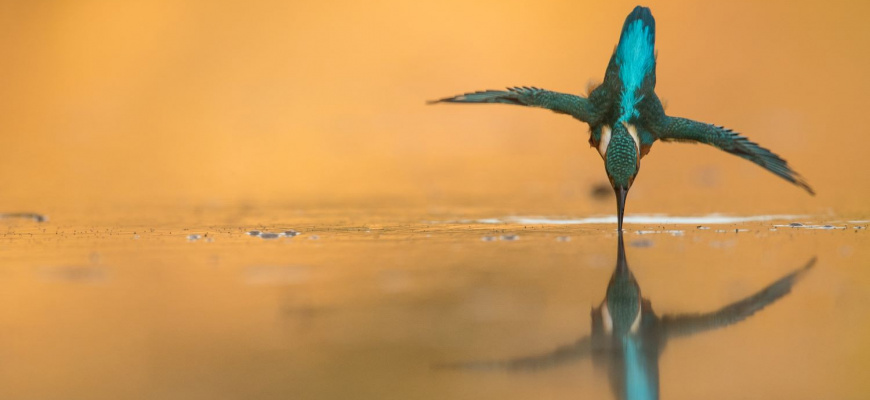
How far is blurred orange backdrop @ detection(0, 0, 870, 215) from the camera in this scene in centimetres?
571

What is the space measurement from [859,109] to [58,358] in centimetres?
689

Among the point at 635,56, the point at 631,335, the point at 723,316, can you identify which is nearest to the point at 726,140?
the point at 635,56

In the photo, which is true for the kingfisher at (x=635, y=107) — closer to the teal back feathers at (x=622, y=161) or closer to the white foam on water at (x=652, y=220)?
the teal back feathers at (x=622, y=161)

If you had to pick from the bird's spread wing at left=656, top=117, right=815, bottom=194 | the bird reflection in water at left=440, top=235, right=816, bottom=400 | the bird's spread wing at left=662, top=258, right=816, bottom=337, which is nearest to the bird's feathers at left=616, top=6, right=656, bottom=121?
the bird's spread wing at left=656, top=117, right=815, bottom=194

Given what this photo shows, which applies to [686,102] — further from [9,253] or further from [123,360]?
[123,360]

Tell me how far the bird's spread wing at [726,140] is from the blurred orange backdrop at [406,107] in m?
0.59

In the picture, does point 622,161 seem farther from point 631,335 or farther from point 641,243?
point 631,335

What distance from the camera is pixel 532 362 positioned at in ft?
6.53

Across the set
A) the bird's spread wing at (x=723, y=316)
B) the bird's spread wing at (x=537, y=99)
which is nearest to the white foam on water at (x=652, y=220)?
the bird's spread wing at (x=537, y=99)

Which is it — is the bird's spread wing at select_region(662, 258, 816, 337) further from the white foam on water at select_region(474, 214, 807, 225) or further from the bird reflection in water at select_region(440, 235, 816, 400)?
the white foam on water at select_region(474, 214, 807, 225)

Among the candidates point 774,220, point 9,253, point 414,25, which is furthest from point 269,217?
point 414,25

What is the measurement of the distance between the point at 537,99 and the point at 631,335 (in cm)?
252

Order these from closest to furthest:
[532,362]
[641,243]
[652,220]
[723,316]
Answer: [532,362], [723,316], [641,243], [652,220]

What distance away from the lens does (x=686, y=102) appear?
7660mm
